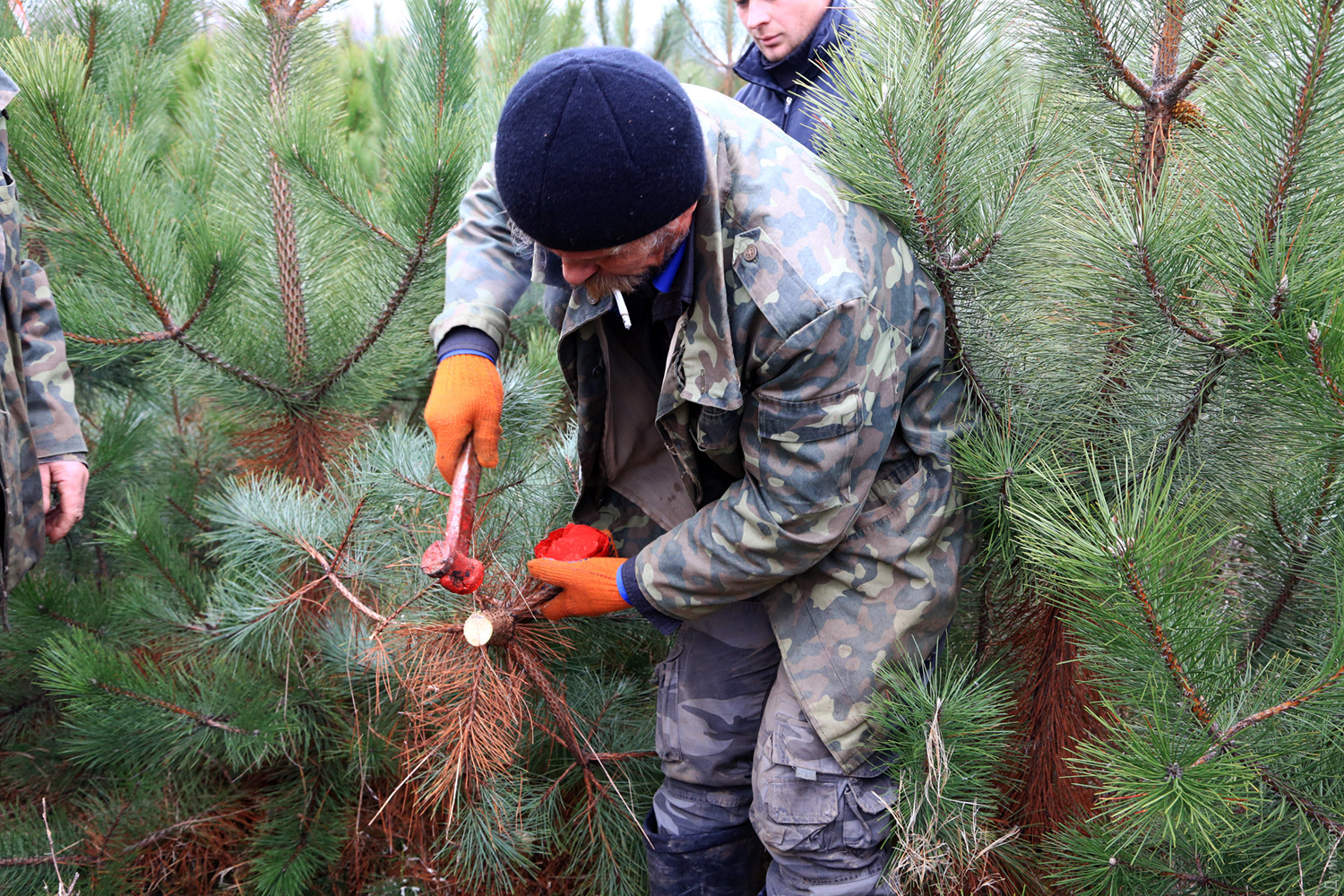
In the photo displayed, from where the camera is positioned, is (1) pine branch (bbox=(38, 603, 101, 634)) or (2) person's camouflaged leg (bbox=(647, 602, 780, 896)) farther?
(1) pine branch (bbox=(38, 603, 101, 634))

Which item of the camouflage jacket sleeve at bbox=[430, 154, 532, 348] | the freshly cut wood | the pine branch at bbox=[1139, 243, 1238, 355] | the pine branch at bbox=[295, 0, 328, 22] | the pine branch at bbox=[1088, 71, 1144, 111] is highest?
the pine branch at bbox=[1088, 71, 1144, 111]

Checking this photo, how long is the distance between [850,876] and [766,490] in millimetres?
572

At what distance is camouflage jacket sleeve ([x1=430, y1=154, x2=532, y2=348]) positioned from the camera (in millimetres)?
1458

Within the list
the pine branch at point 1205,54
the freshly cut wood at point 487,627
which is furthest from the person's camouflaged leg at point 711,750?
the pine branch at point 1205,54

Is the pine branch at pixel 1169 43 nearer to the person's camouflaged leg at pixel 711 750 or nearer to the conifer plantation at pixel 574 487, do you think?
the conifer plantation at pixel 574 487

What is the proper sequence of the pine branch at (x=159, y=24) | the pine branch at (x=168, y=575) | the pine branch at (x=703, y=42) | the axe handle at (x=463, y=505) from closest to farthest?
the axe handle at (x=463, y=505)
the pine branch at (x=168, y=575)
the pine branch at (x=159, y=24)
the pine branch at (x=703, y=42)

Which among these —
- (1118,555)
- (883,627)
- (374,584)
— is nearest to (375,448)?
(374,584)

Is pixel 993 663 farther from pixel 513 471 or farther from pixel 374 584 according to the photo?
pixel 374 584

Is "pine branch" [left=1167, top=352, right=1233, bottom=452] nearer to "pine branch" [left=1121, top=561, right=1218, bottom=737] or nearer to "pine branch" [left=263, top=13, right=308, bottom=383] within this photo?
"pine branch" [left=1121, top=561, right=1218, bottom=737]

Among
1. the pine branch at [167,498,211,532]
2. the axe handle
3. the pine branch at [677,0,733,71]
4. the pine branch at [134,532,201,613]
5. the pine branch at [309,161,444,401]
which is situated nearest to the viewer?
the axe handle

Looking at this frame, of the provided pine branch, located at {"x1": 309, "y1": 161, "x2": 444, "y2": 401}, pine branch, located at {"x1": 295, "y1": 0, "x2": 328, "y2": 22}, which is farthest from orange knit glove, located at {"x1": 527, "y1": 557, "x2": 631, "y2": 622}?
pine branch, located at {"x1": 295, "y1": 0, "x2": 328, "y2": 22}

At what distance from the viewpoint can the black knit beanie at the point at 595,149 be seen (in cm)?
104

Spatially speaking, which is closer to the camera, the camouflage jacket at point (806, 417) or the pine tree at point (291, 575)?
the camouflage jacket at point (806, 417)

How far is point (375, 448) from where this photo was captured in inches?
68.4
